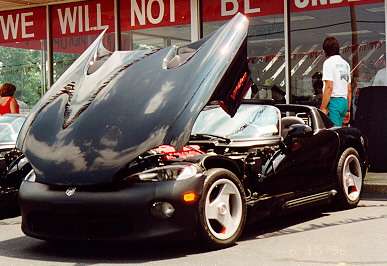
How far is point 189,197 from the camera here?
523 centimetres

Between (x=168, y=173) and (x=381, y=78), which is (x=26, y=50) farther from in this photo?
(x=168, y=173)

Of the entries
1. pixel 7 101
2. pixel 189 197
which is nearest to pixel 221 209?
pixel 189 197

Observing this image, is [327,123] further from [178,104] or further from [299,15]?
[299,15]

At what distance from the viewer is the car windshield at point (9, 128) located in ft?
26.2

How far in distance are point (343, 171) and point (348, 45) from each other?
5.55 metres

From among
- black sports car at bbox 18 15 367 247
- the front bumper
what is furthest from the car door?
the front bumper

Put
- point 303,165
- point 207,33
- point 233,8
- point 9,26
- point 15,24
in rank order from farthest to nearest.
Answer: point 9,26 → point 15,24 → point 207,33 → point 233,8 → point 303,165

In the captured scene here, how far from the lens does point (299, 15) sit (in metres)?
12.9

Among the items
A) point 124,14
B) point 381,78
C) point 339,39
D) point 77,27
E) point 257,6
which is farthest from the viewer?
point 77,27

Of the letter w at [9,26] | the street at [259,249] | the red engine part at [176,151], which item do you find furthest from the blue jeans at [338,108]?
the letter w at [9,26]

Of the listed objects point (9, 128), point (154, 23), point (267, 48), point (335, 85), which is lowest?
point (9, 128)

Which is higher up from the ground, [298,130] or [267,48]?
[267,48]

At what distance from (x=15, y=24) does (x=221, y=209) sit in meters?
12.1

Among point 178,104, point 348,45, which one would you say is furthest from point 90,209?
point 348,45
